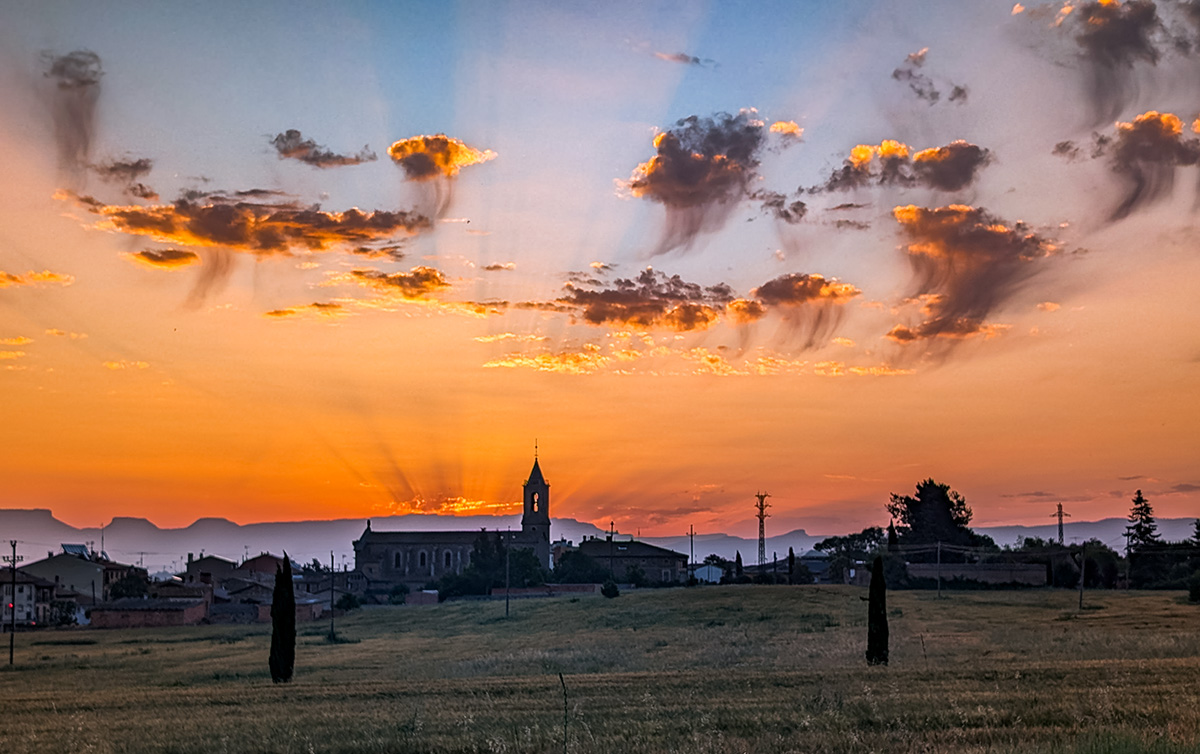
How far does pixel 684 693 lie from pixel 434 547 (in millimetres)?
153384

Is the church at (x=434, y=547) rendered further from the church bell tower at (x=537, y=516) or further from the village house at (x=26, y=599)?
the village house at (x=26, y=599)

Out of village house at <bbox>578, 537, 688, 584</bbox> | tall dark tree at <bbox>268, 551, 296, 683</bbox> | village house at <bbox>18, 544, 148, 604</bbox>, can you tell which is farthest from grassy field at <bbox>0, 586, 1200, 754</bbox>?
village house at <bbox>18, 544, 148, 604</bbox>

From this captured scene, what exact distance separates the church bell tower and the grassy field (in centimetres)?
→ 9864

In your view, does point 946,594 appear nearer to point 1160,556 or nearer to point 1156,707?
point 1160,556

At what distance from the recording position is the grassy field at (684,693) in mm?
17281

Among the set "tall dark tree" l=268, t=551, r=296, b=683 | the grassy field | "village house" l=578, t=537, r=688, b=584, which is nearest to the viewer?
the grassy field

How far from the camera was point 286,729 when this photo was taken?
2170 cm

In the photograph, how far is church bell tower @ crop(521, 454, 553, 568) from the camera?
171m

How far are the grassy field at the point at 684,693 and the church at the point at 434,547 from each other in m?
99.3

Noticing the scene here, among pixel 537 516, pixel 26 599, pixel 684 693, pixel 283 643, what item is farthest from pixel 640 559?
pixel 684 693

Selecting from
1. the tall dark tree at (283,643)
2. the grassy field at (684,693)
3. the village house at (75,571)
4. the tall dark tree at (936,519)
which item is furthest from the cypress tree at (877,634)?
the village house at (75,571)

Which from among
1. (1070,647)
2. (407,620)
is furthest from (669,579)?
(1070,647)

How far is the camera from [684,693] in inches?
1046

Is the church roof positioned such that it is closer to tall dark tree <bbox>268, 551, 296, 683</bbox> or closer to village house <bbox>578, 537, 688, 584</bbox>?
village house <bbox>578, 537, 688, 584</bbox>
